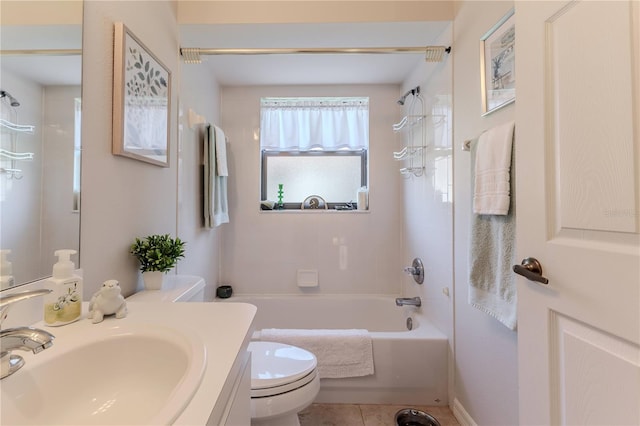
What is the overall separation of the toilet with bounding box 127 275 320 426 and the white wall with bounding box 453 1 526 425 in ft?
2.54

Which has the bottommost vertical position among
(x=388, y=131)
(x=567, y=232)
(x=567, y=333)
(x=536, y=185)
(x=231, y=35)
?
(x=567, y=333)

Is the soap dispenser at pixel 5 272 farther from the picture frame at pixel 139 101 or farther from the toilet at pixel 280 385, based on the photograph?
the toilet at pixel 280 385

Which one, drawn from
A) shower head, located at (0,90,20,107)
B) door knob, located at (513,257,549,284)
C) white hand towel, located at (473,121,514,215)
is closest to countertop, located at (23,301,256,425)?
shower head, located at (0,90,20,107)

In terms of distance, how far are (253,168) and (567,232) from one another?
2111mm

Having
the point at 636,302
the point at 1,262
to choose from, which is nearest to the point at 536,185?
the point at 636,302

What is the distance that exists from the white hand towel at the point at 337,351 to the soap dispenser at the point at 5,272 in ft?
3.69

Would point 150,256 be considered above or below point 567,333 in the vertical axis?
above

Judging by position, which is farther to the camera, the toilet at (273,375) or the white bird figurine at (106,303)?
the toilet at (273,375)

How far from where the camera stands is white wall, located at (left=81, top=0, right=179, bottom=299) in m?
0.92

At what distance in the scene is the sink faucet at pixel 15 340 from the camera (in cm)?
48

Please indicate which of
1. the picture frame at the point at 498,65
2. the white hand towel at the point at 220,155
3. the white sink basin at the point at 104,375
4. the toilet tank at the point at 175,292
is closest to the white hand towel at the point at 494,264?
the picture frame at the point at 498,65

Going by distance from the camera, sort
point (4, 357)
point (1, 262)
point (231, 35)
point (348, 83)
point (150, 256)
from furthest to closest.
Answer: point (348, 83)
point (231, 35)
point (150, 256)
point (1, 262)
point (4, 357)

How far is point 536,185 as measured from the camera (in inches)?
29.5

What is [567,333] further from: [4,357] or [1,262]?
[1,262]
